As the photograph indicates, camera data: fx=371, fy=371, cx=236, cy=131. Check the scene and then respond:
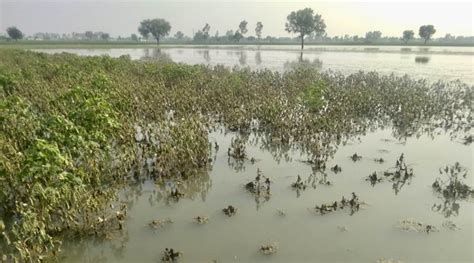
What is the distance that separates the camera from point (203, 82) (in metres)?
21.2

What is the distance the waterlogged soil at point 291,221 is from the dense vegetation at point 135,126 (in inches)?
21.7

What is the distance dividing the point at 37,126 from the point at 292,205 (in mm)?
6364

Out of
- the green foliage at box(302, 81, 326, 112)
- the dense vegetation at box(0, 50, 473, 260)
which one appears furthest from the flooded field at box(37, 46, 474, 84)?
the green foliage at box(302, 81, 326, 112)

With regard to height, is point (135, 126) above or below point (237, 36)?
below

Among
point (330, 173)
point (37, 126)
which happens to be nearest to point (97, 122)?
point (37, 126)

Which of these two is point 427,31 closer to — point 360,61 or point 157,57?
point 360,61

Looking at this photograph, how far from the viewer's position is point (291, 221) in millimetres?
7625

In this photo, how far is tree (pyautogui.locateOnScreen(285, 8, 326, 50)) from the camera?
8856cm

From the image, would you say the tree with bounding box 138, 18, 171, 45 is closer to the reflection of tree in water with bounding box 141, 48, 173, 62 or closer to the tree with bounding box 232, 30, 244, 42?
the tree with bounding box 232, 30, 244, 42

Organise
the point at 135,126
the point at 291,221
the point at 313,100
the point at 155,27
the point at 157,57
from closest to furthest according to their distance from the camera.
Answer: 1. the point at 291,221
2. the point at 135,126
3. the point at 313,100
4. the point at 157,57
5. the point at 155,27

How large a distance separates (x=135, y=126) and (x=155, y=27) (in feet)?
369

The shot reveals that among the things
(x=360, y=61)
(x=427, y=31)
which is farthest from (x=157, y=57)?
(x=427, y=31)

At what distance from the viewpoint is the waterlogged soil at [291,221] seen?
21.6ft

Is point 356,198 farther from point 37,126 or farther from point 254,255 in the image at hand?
point 37,126
